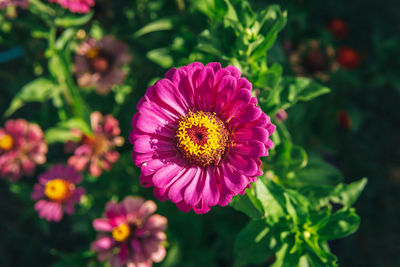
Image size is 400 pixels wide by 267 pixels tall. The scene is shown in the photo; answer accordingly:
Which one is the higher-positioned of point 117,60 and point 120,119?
point 117,60

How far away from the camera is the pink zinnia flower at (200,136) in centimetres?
108

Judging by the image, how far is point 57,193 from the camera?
189 cm

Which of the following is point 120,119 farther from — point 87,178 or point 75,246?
point 75,246

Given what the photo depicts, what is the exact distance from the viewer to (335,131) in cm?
281

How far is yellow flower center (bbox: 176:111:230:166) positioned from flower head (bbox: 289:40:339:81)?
1.42 meters

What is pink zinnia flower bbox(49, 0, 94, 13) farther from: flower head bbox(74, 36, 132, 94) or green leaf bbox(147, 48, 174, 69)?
green leaf bbox(147, 48, 174, 69)

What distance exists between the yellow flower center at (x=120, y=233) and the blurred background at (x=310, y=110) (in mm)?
391

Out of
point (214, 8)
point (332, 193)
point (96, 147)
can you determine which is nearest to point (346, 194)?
point (332, 193)

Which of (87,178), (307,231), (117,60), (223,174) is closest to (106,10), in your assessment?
(117,60)

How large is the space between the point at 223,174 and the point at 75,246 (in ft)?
7.61

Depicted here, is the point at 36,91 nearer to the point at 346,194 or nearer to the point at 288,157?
the point at 288,157

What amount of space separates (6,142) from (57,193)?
46 cm

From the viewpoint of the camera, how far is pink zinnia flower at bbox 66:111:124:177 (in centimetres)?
196

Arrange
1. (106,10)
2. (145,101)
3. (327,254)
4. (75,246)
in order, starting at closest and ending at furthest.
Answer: (145,101), (327,254), (106,10), (75,246)
